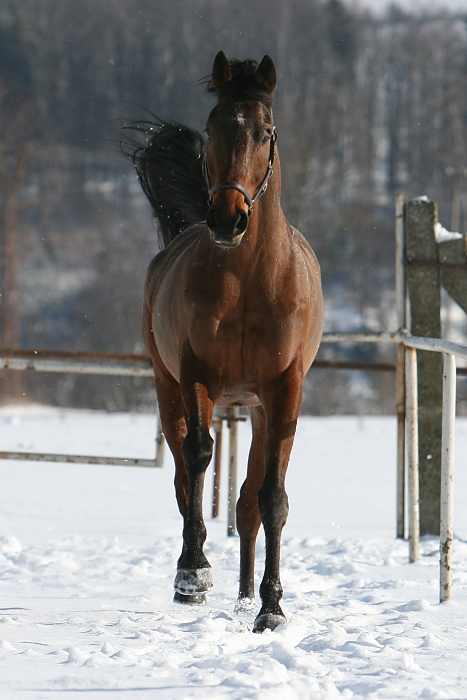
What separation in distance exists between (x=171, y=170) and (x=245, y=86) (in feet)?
6.15

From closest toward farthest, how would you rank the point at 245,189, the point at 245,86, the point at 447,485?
the point at 245,189, the point at 245,86, the point at 447,485

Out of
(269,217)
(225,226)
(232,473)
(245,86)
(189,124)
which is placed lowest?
(232,473)

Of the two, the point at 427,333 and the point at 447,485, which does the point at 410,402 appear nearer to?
the point at 427,333

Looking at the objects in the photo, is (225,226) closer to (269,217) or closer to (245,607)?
(269,217)

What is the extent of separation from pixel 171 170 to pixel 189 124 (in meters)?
48.5

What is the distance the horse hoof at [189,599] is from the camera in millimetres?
Result: 3881

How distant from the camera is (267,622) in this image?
3.44m

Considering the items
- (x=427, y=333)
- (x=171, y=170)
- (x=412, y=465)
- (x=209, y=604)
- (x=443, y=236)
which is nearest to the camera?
(x=209, y=604)

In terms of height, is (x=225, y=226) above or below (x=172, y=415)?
above

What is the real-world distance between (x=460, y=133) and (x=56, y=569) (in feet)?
145

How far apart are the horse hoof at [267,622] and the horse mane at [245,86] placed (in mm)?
2104

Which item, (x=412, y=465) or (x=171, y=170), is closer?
(x=412, y=465)

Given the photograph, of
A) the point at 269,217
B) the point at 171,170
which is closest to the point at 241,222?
the point at 269,217

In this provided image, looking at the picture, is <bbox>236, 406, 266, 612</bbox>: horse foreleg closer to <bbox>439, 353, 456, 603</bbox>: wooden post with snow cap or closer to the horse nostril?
<bbox>439, 353, 456, 603</bbox>: wooden post with snow cap
